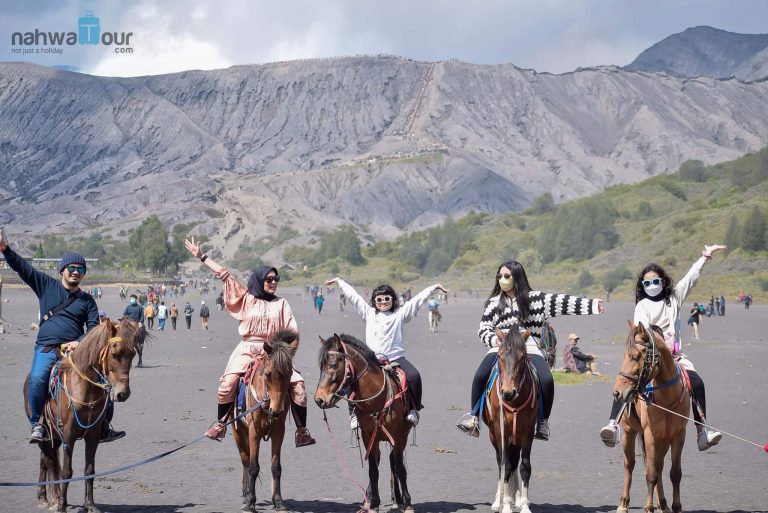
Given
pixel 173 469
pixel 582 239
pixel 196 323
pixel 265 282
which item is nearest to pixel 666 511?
pixel 265 282

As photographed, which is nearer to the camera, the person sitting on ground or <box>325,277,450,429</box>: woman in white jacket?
<box>325,277,450,429</box>: woman in white jacket

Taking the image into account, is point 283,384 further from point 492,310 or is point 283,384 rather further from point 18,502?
point 18,502

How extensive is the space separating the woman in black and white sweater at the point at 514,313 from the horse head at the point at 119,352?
11.5 feet

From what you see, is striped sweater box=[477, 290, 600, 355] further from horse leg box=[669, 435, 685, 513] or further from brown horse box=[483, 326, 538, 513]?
horse leg box=[669, 435, 685, 513]

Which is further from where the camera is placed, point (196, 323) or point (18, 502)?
point (196, 323)

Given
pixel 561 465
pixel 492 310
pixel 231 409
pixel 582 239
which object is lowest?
pixel 561 465

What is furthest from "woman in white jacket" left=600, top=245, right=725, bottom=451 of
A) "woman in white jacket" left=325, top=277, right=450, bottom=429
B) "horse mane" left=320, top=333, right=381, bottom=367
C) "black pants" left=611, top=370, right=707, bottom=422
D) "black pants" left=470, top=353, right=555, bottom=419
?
"horse mane" left=320, top=333, right=381, bottom=367

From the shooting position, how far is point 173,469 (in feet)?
48.4

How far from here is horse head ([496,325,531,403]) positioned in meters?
10.7

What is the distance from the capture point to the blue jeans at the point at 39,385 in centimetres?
1167

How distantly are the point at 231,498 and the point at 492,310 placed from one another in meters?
3.76

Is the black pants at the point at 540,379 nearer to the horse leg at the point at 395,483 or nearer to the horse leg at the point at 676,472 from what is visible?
the horse leg at the point at 395,483

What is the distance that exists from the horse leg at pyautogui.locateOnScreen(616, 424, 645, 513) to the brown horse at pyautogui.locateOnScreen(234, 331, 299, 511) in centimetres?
360

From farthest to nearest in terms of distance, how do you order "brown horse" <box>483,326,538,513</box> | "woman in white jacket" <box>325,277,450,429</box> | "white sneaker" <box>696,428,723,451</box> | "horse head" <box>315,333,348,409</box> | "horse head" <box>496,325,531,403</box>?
"woman in white jacket" <box>325,277,450,429</box> < "white sneaker" <box>696,428,723,451</box> < "horse head" <box>315,333,348,409</box> < "brown horse" <box>483,326,538,513</box> < "horse head" <box>496,325,531,403</box>
